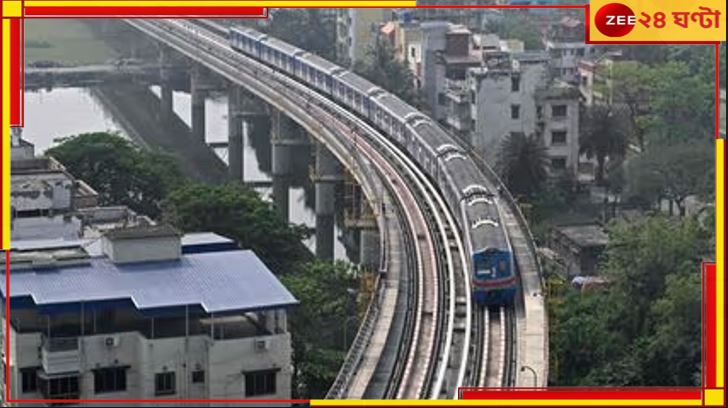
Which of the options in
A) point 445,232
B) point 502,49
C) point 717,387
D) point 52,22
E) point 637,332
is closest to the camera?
point 717,387

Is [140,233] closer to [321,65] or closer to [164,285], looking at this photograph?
[164,285]

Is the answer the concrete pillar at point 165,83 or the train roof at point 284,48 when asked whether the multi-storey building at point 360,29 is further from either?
the concrete pillar at point 165,83

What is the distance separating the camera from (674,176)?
709 cm

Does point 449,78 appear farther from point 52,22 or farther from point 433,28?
point 52,22

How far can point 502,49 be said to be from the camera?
9.86 metres

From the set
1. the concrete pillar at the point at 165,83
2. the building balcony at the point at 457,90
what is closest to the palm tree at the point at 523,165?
the building balcony at the point at 457,90

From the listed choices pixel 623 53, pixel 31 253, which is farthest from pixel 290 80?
pixel 31 253

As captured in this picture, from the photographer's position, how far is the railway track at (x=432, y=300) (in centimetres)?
386

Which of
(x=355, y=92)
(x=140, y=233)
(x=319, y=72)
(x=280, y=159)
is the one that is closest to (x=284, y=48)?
(x=319, y=72)

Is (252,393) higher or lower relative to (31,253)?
lower

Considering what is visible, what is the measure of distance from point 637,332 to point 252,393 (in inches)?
74.4

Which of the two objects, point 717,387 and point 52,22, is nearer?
point 717,387

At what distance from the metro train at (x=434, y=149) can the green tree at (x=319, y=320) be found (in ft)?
1.55

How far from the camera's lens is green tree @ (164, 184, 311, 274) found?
5.59m
